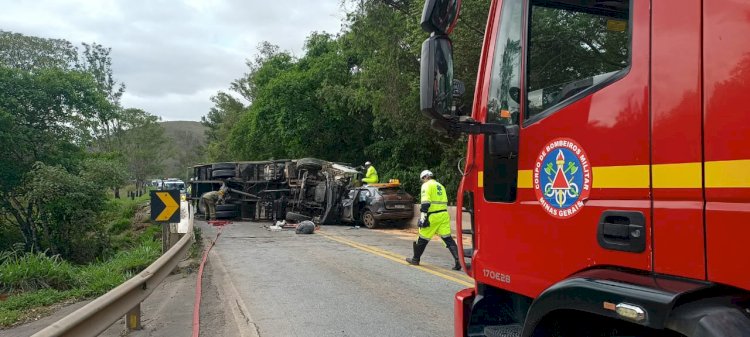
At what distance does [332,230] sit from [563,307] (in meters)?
14.5

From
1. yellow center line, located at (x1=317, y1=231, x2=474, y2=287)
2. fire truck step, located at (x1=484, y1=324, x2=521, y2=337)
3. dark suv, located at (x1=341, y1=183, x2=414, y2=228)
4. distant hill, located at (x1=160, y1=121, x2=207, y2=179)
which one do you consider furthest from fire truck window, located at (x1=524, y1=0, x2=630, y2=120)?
distant hill, located at (x1=160, y1=121, x2=207, y2=179)

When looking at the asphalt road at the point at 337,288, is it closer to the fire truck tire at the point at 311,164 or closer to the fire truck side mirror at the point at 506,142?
the fire truck side mirror at the point at 506,142

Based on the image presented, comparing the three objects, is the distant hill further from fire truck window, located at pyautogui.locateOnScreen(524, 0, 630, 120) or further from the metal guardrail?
fire truck window, located at pyautogui.locateOnScreen(524, 0, 630, 120)

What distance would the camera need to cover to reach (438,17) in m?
2.79

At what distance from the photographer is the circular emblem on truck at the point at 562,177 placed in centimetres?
240

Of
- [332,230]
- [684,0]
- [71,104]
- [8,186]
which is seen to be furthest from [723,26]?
[71,104]

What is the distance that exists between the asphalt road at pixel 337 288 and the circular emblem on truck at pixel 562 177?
3.06 meters

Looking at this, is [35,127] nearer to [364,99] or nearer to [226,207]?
[226,207]

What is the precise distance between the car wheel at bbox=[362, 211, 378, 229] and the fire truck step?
13.9 m


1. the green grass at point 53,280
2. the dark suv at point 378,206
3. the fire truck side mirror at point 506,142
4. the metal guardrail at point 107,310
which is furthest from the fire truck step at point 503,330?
the dark suv at point 378,206

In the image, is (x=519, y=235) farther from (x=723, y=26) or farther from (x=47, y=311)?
(x=47, y=311)

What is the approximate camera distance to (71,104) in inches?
933

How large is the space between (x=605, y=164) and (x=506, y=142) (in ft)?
2.01

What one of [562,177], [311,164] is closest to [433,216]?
[562,177]
